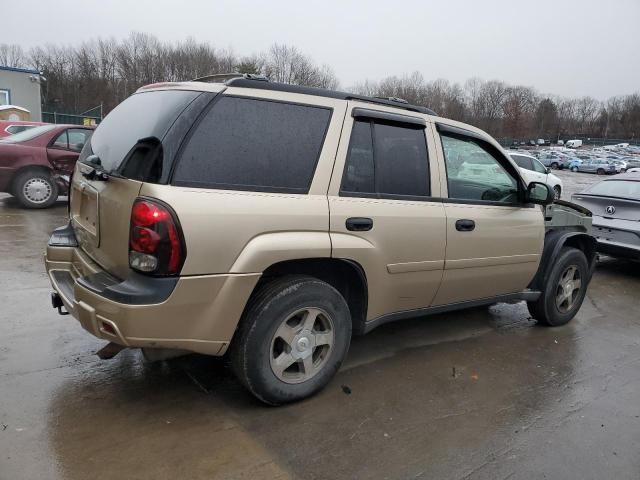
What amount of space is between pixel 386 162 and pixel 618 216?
5486 millimetres

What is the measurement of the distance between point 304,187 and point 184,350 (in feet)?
3.75

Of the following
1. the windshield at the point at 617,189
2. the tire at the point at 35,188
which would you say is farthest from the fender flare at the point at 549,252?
the tire at the point at 35,188

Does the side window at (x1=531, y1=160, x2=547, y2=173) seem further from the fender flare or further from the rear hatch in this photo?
the rear hatch

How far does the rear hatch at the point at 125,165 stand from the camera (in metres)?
2.63

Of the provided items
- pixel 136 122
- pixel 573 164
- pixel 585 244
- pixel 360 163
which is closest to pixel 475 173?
pixel 360 163

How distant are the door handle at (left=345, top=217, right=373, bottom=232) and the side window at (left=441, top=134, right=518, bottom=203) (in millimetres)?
890

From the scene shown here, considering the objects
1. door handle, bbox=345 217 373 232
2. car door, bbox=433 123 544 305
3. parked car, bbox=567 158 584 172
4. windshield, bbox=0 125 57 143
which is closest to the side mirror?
car door, bbox=433 123 544 305

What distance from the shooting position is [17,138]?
9.46 metres

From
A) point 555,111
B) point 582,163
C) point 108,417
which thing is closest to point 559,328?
point 108,417

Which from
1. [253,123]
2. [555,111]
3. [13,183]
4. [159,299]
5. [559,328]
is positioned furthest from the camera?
[555,111]

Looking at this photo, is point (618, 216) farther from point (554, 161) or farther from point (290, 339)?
point (554, 161)

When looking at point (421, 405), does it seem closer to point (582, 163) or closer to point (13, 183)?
point (13, 183)

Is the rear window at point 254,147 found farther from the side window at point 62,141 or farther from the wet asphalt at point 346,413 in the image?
the side window at point 62,141

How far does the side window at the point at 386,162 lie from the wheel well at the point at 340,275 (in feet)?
1.54
